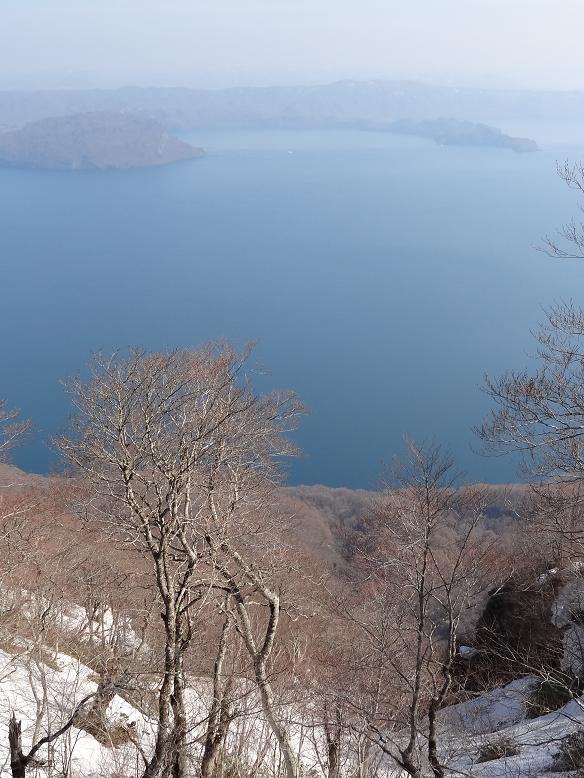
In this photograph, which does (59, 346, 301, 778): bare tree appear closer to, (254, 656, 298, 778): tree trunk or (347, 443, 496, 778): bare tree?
(254, 656, 298, 778): tree trunk

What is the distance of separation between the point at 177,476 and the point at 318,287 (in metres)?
54.2

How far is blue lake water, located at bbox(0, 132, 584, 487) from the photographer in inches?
1484

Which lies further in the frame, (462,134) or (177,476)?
(462,134)

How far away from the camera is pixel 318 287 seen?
5869cm

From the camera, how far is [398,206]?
86.2 metres

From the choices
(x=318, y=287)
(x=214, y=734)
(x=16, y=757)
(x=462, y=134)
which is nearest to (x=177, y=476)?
(x=214, y=734)

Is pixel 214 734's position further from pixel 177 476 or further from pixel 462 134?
pixel 462 134

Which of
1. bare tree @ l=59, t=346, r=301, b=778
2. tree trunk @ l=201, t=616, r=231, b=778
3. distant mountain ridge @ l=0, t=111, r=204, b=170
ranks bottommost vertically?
tree trunk @ l=201, t=616, r=231, b=778

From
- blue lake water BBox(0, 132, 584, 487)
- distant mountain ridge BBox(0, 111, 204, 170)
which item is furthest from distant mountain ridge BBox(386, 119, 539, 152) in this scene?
distant mountain ridge BBox(0, 111, 204, 170)

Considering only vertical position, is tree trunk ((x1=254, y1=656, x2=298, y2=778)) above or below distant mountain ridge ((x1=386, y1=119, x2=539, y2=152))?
below

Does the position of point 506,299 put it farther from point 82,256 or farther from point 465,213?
point 82,256

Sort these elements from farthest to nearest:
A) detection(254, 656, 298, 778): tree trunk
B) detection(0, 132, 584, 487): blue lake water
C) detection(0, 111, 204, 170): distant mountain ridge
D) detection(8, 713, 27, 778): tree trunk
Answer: detection(0, 111, 204, 170): distant mountain ridge → detection(0, 132, 584, 487): blue lake water → detection(254, 656, 298, 778): tree trunk → detection(8, 713, 27, 778): tree trunk

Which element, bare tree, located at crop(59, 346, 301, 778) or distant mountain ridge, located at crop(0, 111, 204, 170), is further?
distant mountain ridge, located at crop(0, 111, 204, 170)

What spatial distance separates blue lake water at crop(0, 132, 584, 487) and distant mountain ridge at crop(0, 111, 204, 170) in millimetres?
21366
